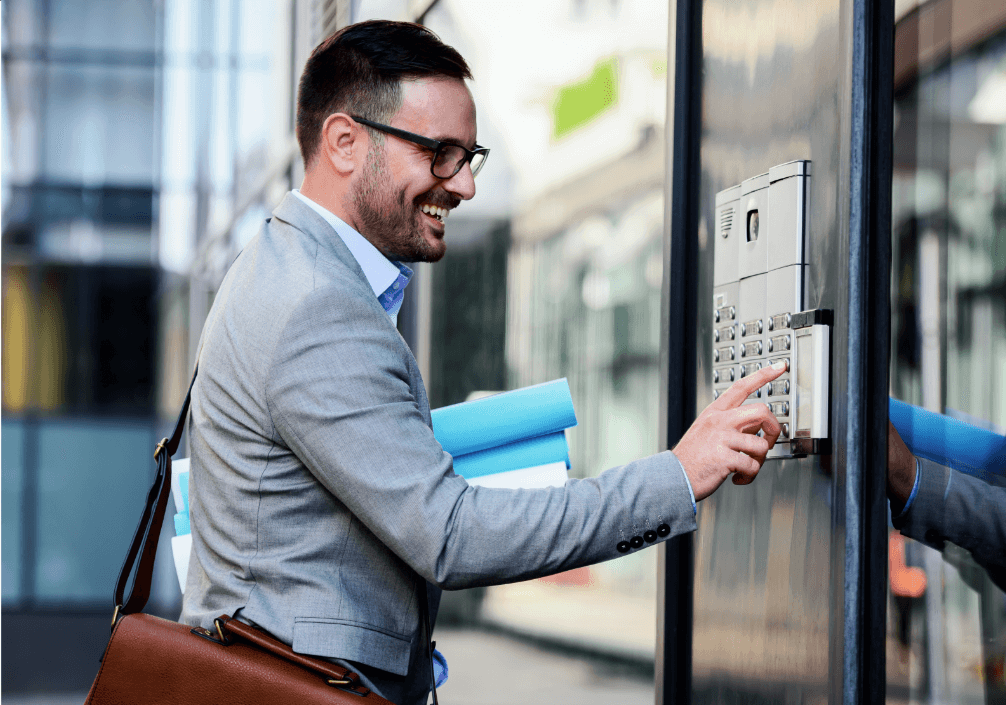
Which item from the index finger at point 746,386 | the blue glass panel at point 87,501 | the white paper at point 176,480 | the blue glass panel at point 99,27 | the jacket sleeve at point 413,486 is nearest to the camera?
the jacket sleeve at point 413,486

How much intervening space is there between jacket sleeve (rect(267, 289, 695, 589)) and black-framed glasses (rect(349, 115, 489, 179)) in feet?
1.12

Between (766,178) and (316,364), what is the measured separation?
77 centimetres

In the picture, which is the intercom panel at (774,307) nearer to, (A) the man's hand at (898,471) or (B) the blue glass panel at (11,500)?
(A) the man's hand at (898,471)

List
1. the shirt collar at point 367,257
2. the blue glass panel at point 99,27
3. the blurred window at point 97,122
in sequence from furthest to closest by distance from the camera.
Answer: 1. the blue glass panel at point 99,27
2. the blurred window at point 97,122
3. the shirt collar at point 367,257

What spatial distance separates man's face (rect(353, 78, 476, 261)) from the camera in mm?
1761

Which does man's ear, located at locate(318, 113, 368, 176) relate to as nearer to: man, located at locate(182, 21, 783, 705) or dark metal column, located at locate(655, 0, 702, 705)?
man, located at locate(182, 21, 783, 705)

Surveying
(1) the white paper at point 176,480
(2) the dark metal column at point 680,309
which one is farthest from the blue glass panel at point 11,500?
(2) the dark metal column at point 680,309

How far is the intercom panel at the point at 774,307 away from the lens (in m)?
1.58

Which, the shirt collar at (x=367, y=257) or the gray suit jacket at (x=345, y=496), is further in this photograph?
the shirt collar at (x=367, y=257)

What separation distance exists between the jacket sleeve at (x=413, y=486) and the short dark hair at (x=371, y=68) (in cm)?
42

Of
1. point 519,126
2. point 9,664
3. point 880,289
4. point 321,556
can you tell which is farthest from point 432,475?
point 9,664

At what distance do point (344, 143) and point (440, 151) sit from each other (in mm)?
153

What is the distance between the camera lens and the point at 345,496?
1.49 m

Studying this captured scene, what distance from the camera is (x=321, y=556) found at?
1.54 metres
